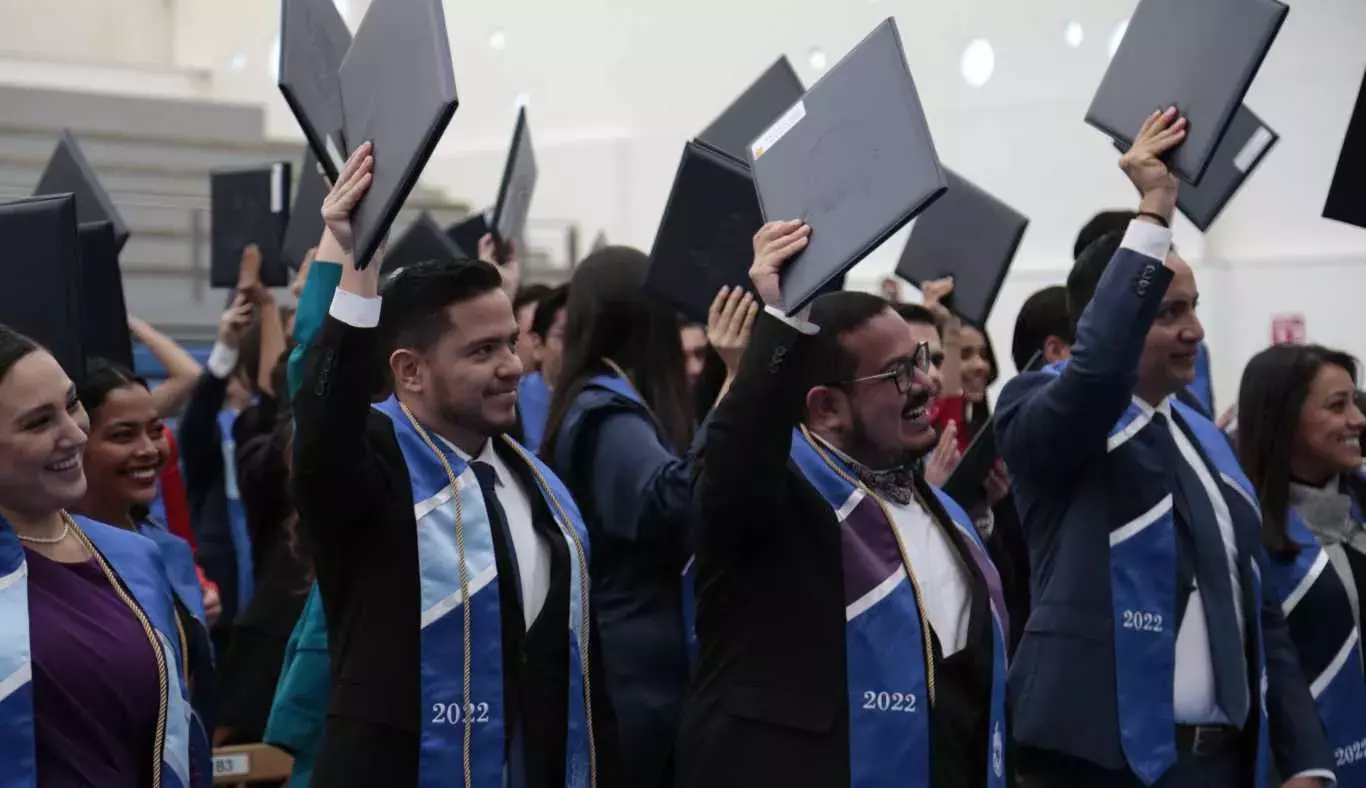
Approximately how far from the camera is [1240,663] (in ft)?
12.1

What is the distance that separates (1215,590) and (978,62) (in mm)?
7180

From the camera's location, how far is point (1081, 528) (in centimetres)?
372

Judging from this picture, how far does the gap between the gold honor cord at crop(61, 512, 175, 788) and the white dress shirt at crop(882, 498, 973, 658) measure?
123 cm

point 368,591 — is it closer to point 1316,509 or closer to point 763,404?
point 763,404

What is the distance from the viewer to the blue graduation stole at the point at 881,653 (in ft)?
10.3

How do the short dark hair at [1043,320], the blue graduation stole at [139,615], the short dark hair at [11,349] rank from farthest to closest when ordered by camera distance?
the short dark hair at [1043,320] → the short dark hair at [11,349] → the blue graduation stole at [139,615]

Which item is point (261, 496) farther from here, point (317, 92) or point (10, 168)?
point (10, 168)

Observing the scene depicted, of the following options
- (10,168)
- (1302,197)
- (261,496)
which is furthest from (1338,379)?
(10,168)

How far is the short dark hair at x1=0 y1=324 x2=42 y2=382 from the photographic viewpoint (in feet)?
9.24

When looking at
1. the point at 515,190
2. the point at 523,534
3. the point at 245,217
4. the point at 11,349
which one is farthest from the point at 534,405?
the point at 11,349

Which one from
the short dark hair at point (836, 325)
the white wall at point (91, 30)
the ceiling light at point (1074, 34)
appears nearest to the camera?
the short dark hair at point (836, 325)

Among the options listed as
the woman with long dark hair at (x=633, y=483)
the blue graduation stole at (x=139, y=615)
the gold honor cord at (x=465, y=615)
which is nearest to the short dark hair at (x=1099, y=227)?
the woman with long dark hair at (x=633, y=483)

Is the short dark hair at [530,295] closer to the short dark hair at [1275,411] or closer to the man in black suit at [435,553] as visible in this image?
the short dark hair at [1275,411]

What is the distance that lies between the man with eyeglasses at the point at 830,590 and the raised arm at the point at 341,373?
0.57m
